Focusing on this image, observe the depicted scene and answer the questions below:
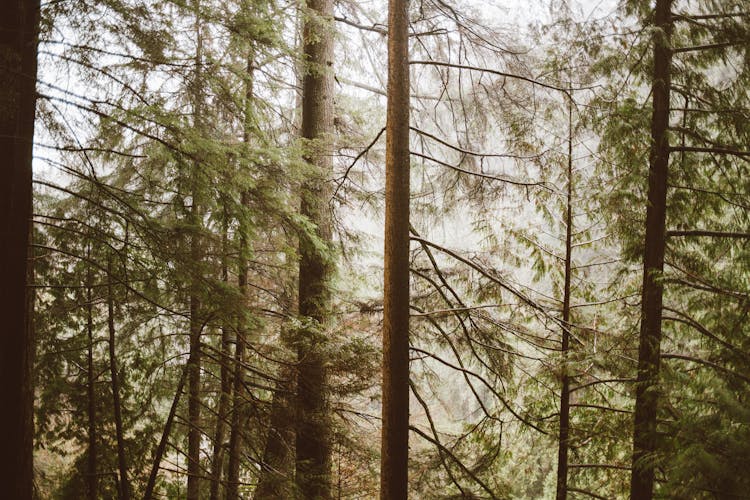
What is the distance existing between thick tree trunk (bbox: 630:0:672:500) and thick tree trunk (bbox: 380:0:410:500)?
90.9 inches

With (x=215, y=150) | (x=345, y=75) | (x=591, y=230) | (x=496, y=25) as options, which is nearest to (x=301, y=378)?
(x=215, y=150)

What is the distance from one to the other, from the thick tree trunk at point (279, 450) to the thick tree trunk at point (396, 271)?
1.14 meters

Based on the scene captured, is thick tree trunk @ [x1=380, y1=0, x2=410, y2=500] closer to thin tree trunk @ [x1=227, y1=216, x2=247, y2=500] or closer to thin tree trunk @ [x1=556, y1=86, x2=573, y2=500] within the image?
thin tree trunk @ [x1=227, y1=216, x2=247, y2=500]

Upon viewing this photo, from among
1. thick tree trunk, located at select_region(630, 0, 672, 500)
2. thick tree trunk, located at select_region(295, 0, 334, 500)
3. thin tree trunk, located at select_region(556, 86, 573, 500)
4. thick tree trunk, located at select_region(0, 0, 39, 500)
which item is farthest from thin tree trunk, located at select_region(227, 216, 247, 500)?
thick tree trunk, located at select_region(630, 0, 672, 500)

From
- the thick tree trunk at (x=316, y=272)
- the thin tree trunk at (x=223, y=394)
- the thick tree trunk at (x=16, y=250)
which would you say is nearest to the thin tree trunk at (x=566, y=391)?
the thick tree trunk at (x=316, y=272)

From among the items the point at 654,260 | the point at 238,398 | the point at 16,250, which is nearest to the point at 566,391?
the point at 654,260

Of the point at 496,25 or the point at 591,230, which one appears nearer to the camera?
the point at 496,25

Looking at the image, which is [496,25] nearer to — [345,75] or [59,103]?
[345,75]

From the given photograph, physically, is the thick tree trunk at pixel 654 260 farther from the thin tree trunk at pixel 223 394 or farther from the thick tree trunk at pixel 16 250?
the thick tree trunk at pixel 16 250

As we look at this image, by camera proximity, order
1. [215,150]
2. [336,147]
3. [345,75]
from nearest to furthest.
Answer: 1. [215,150]
2. [336,147]
3. [345,75]

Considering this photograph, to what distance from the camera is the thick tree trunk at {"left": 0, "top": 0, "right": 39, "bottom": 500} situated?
3873mm

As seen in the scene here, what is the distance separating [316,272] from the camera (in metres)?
6.28

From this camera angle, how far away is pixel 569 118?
18.1 feet

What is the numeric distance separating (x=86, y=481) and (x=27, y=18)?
19.4ft
